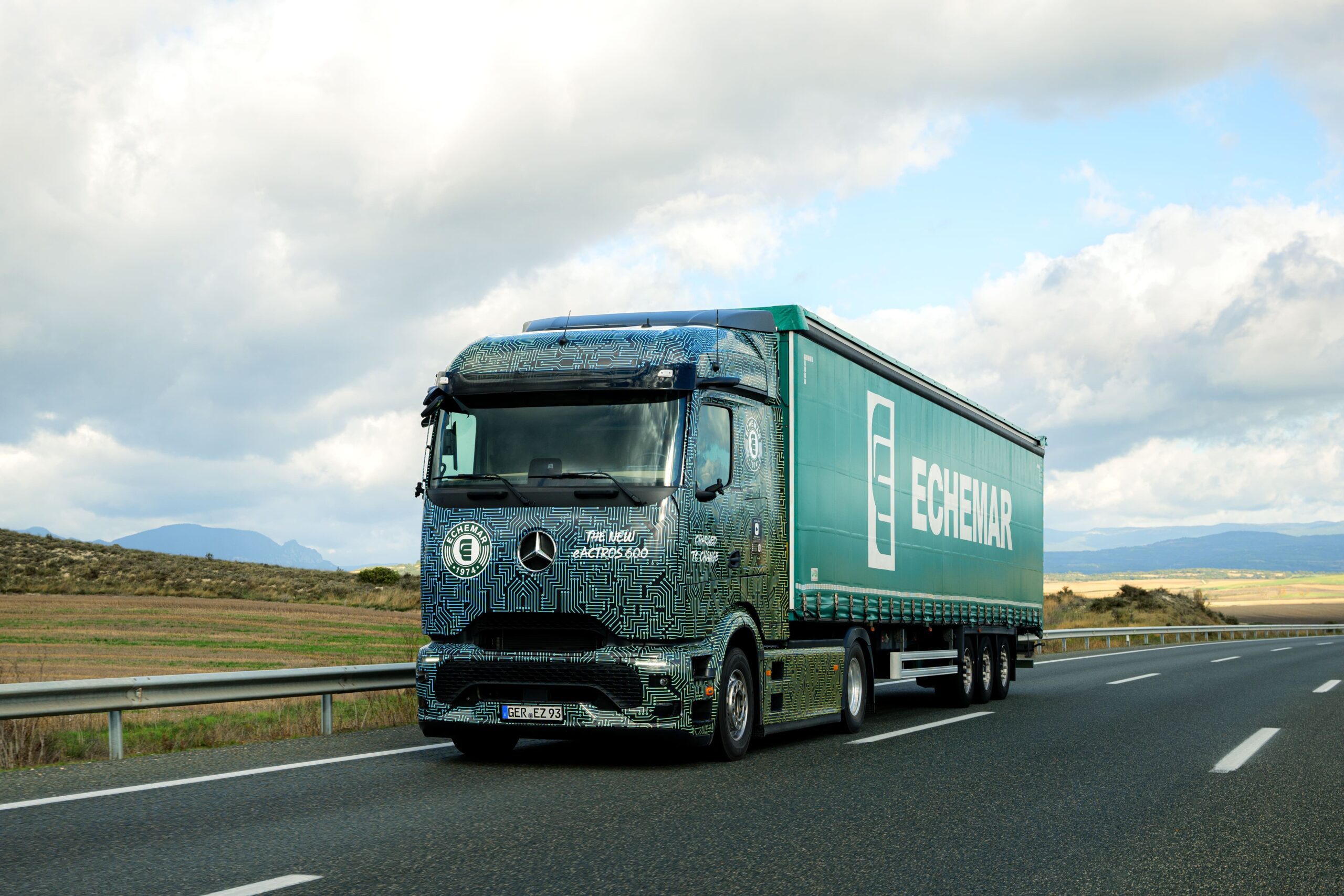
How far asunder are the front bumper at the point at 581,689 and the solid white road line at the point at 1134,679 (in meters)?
12.8

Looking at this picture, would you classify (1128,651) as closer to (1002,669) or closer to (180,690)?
(1002,669)

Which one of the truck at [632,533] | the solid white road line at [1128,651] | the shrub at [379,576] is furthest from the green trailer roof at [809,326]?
the shrub at [379,576]

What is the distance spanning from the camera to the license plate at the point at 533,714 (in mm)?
9508

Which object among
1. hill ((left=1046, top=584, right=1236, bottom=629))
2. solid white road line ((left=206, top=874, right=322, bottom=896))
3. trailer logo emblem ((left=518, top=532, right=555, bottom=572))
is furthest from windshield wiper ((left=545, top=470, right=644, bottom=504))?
hill ((left=1046, top=584, right=1236, bottom=629))

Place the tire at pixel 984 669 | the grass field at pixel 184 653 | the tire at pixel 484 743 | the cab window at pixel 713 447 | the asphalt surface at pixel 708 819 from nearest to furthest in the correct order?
the asphalt surface at pixel 708 819 → the cab window at pixel 713 447 → the tire at pixel 484 743 → the grass field at pixel 184 653 → the tire at pixel 984 669

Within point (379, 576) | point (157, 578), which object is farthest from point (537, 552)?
point (379, 576)

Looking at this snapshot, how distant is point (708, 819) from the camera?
24.0ft

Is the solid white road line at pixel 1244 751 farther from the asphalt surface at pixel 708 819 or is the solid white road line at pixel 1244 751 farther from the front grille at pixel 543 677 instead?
the front grille at pixel 543 677

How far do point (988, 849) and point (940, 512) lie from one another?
32.2 ft

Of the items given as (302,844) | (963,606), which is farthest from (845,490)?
(302,844)

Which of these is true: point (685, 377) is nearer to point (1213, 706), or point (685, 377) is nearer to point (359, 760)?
point (359, 760)

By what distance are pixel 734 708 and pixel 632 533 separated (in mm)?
1931

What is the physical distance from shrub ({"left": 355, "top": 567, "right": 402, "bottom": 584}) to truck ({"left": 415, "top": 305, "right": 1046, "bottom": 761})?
2069 inches

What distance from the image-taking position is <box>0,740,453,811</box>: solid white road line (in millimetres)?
7641
